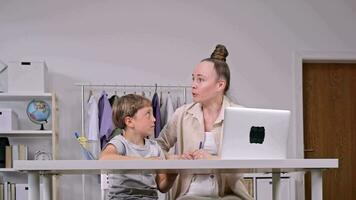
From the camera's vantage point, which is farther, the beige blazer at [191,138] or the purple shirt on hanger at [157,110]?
the purple shirt on hanger at [157,110]

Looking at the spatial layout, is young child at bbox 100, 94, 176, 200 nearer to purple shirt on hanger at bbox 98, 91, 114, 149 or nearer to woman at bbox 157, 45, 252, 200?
woman at bbox 157, 45, 252, 200

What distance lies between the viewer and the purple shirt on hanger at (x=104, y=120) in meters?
4.42

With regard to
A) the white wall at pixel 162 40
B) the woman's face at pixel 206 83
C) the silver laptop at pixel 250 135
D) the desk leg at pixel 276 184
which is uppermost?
the white wall at pixel 162 40

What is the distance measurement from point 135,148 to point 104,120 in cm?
237

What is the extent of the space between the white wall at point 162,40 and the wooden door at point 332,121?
26 centimetres

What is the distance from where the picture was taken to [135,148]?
2.13 metres

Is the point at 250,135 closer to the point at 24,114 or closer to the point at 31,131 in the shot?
the point at 31,131

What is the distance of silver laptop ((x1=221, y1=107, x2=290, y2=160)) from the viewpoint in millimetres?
1813

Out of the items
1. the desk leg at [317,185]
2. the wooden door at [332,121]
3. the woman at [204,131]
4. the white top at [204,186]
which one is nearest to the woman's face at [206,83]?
the woman at [204,131]

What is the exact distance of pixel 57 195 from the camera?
179 inches

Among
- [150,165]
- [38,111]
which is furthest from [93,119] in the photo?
[150,165]

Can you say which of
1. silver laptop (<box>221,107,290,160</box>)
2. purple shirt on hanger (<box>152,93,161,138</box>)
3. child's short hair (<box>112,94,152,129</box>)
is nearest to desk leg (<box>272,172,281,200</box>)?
silver laptop (<box>221,107,290,160</box>)

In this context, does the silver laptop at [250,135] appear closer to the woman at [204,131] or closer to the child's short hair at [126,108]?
the woman at [204,131]

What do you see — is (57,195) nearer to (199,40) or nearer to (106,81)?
(106,81)
